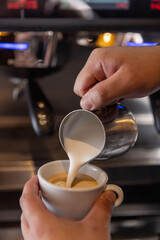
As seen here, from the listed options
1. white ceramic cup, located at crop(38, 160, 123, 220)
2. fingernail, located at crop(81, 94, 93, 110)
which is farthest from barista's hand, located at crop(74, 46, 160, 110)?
Result: white ceramic cup, located at crop(38, 160, 123, 220)

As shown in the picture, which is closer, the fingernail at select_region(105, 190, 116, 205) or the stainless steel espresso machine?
the fingernail at select_region(105, 190, 116, 205)

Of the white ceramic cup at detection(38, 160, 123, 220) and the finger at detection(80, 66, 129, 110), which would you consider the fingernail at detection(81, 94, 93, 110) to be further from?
the white ceramic cup at detection(38, 160, 123, 220)

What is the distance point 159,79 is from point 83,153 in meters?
0.17

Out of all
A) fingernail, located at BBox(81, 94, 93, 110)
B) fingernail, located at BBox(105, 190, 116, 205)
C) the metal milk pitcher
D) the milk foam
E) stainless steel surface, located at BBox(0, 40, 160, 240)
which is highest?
fingernail, located at BBox(81, 94, 93, 110)

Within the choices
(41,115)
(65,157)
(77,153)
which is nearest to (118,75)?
(77,153)

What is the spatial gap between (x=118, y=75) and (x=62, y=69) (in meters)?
0.51

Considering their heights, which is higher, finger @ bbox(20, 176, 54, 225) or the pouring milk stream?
the pouring milk stream

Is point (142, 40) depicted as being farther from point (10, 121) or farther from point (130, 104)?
point (10, 121)

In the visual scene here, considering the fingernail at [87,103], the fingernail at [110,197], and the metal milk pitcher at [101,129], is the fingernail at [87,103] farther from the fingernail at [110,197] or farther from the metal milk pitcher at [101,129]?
the fingernail at [110,197]

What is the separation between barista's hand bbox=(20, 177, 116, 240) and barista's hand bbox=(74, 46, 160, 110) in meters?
0.15

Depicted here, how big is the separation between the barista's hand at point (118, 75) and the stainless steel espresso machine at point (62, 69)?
0.27 metres

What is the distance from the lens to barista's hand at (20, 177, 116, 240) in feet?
1.59

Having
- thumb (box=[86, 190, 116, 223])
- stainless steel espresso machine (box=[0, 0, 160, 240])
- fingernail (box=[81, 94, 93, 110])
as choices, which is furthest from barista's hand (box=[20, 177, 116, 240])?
stainless steel espresso machine (box=[0, 0, 160, 240])

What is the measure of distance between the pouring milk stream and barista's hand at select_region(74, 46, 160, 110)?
0.03m
